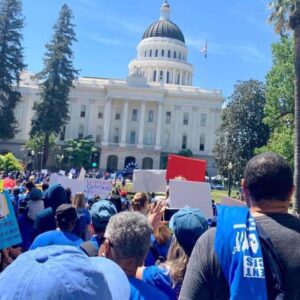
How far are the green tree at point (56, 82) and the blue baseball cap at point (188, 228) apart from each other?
1828 inches

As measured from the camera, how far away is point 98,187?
1051cm

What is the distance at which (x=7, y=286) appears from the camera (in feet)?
4.06

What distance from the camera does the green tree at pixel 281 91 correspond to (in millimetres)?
31703

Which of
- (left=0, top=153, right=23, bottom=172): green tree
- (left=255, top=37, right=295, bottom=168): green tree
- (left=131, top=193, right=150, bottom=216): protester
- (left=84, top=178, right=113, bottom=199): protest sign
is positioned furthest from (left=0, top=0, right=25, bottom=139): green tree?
(left=131, top=193, right=150, bottom=216): protester

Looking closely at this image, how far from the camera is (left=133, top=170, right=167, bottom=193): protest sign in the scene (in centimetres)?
1134

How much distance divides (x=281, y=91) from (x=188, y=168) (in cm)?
2575

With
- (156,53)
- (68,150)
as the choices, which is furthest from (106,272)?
(156,53)

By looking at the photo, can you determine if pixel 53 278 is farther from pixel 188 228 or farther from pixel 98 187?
pixel 98 187

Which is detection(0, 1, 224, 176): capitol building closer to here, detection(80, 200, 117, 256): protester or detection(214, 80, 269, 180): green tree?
detection(214, 80, 269, 180): green tree

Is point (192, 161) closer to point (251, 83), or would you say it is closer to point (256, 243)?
point (256, 243)

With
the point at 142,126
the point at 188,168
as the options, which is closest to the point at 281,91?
the point at 188,168

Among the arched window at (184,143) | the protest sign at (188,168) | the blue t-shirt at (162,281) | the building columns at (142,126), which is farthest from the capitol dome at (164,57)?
the blue t-shirt at (162,281)

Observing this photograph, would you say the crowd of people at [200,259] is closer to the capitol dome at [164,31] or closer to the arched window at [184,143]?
the arched window at [184,143]

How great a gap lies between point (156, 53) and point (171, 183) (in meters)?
84.8
